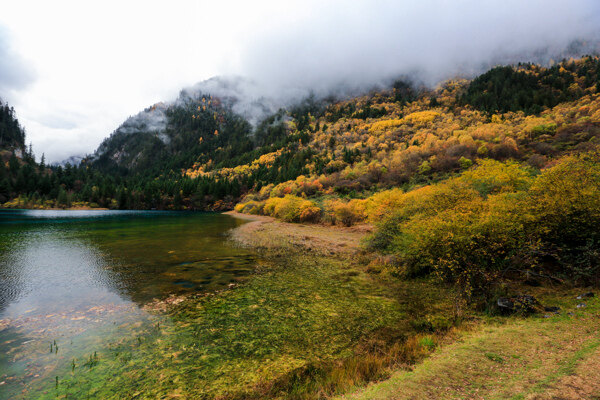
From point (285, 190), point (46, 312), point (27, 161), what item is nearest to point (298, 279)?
point (46, 312)

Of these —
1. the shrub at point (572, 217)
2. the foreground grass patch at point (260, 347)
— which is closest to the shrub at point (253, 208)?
the foreground grass patch at point (260, 347)

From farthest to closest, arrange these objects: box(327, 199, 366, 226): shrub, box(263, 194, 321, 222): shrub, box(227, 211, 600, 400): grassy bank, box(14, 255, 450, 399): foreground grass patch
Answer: box(263, 194, 321, 222): shrub → box(327, 199, 366, 226): shrub → box(14, 255, 450, 399): foreground grass patch → box(227, 211, 600, 400): grassy bank

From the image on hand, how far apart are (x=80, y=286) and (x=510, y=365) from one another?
912 inches

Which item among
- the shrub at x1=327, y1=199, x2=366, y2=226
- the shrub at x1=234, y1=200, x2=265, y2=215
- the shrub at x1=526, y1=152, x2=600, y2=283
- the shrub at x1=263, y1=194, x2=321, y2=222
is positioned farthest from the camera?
the shrub at x1=234, y1=200, x2=265, y2=215

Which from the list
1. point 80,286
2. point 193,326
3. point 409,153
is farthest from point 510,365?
point 409,153

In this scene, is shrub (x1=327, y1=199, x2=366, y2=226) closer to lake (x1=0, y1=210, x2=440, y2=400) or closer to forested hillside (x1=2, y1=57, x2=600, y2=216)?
forested hillside (x1=2, y1=57, x2=600, y2=216)

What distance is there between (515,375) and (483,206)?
11.9 m

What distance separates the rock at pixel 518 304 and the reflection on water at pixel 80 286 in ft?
51.2

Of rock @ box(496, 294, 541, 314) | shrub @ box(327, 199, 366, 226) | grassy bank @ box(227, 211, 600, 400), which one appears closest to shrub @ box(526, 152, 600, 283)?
rock @ box(496, 294, 541, 314)

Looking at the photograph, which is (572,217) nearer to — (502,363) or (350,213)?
(502,363)

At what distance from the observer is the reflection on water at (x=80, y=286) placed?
899 cm

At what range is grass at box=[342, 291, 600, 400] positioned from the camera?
19.1 feet

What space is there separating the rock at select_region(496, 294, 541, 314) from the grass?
924 millimetres

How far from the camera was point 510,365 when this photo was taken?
277 inches
